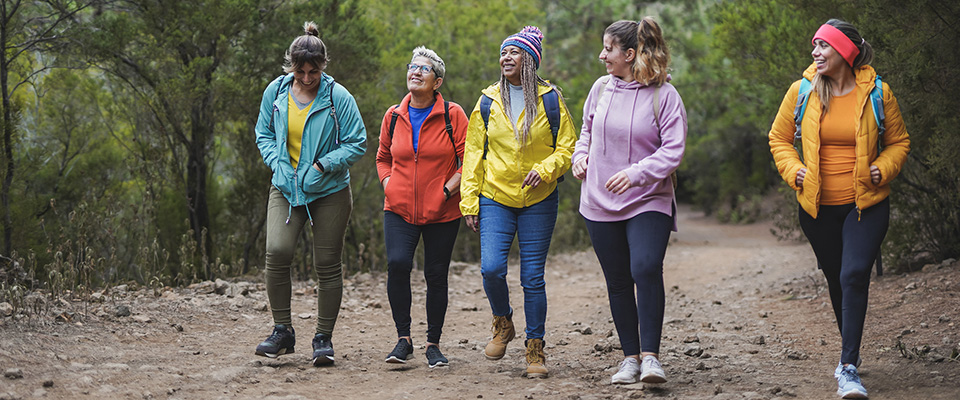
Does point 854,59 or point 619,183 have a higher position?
point 854,59

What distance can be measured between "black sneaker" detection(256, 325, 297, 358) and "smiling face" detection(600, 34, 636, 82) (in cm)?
265

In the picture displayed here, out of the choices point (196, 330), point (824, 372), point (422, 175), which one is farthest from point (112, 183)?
point (824, 372)

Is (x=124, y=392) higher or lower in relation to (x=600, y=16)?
lower

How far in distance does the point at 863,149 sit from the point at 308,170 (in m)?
3.22

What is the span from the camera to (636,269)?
15.0ft

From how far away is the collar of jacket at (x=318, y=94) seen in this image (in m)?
5.30

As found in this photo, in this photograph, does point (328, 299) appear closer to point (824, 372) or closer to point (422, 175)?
point (422, 175)

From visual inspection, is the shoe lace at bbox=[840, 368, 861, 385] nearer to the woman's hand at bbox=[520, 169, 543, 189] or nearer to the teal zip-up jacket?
the woman's hand at bbox=[520, 169, 543, 189]

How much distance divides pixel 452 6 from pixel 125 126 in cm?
973

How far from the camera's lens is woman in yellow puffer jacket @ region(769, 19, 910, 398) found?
14.8 feet

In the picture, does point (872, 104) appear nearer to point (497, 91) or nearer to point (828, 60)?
point (828, 60)

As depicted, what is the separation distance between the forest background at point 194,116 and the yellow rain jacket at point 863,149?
2.19 m

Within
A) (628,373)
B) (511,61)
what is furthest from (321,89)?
(628,373)

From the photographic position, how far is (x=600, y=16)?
28.1 meters
